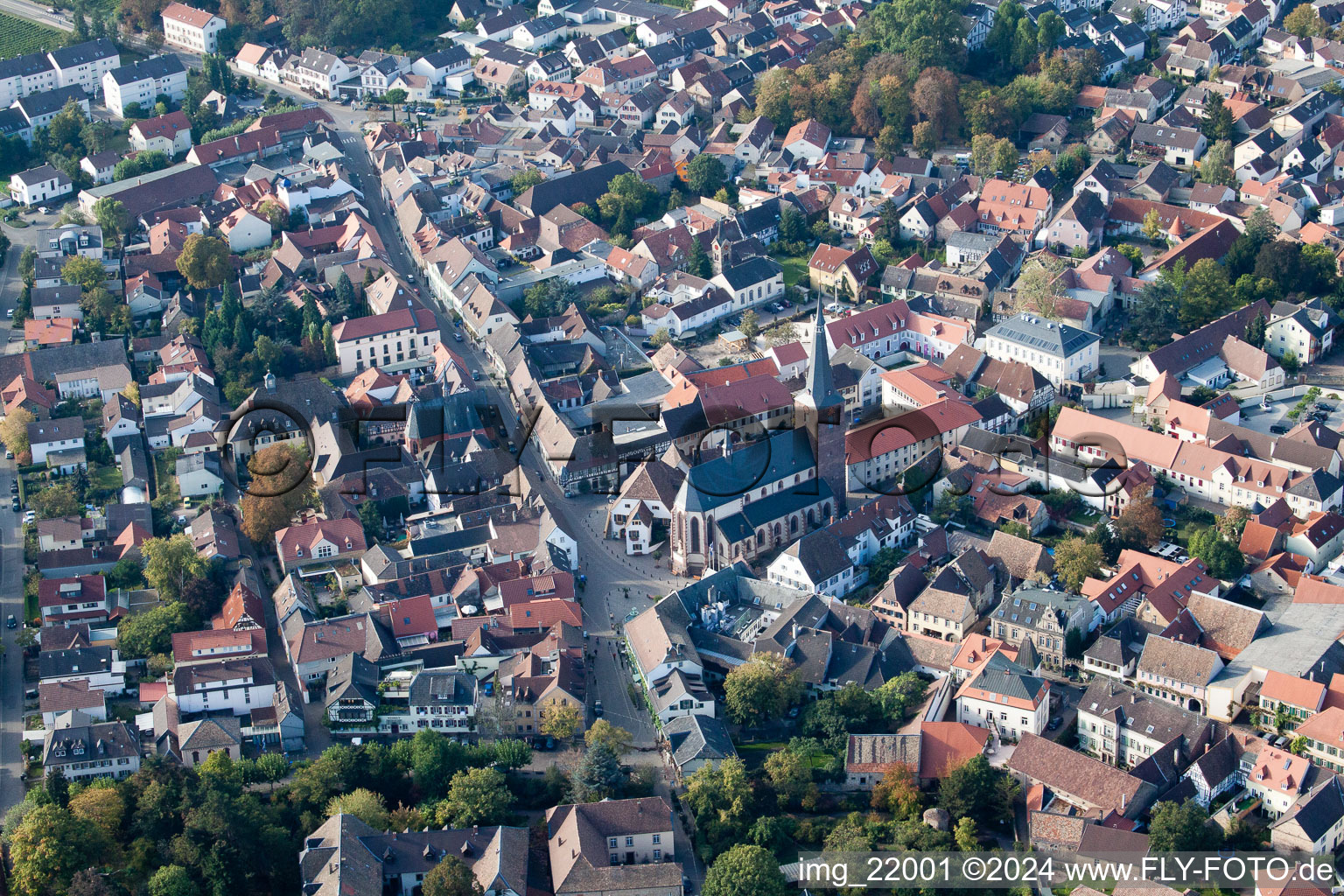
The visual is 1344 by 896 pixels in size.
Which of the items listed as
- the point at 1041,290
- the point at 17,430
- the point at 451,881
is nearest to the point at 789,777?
the point at 451,881

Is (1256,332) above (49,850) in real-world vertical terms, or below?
above

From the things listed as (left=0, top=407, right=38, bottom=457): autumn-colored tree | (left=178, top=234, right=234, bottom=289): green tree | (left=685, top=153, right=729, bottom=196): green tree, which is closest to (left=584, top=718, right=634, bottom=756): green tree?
(left=0, top=407, right=38, bottom=457): autumn-colored tree

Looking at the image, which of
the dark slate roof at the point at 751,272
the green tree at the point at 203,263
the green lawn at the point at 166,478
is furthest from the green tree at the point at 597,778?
the green tree at the point at 203,263

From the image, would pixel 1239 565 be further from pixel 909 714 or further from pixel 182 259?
pixel 182 259

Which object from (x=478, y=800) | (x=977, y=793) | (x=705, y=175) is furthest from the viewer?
(x=705, y=175)

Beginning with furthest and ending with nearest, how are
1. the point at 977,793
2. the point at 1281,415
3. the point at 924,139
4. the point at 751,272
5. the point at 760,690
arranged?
the point at 924,139 < the point at 751,272 < the point at 1281,415 < the point at 760,690 < the point at 977,793

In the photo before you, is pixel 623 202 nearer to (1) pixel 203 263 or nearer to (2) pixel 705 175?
(2) pixel 705 175
